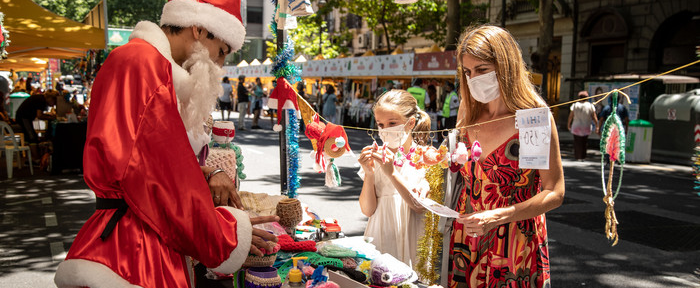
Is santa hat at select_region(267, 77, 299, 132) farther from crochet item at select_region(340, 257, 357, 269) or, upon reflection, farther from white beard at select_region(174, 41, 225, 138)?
white beard at select_region(174, 41, 225, 138)

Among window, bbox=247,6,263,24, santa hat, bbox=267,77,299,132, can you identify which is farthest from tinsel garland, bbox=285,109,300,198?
window, bbox=247,6,263,24

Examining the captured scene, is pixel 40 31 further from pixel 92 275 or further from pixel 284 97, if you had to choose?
pixel 92 275

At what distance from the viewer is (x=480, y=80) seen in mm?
2422

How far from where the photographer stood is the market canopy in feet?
32.0

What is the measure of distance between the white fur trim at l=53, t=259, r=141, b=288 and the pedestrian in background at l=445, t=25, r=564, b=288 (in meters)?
1.31

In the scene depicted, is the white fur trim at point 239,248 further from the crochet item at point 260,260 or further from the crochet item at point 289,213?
the crochet item at point 289,213

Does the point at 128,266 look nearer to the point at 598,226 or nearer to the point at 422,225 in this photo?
the point at 422,225

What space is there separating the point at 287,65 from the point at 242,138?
13333 millimetres

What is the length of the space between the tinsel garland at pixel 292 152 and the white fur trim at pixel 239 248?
2.66m

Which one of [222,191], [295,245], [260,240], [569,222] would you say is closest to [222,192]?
[222,191]

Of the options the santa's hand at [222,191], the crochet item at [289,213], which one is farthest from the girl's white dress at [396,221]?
the santa's hand at [222,191]

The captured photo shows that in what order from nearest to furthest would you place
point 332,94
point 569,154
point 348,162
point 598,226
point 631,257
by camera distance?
point 631,257, point 598,226, point 348,162, point 569,154, point 332,94

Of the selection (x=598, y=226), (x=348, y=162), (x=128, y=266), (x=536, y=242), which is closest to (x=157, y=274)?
(x=128, y=266)

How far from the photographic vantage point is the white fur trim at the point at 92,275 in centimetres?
155
